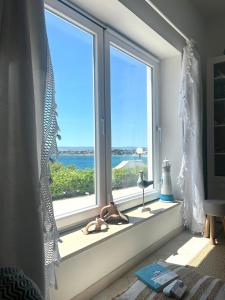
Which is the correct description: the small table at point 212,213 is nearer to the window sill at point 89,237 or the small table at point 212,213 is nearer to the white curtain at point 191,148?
the white curtain at point 191,148

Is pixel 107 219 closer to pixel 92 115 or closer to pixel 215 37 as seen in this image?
pixel 92 115

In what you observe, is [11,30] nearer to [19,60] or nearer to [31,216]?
[19,60]

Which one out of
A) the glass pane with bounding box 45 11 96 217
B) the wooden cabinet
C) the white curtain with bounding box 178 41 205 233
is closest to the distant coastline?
the glass pane with bounding box 45 11 96 217

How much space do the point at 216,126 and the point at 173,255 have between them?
1758 mm

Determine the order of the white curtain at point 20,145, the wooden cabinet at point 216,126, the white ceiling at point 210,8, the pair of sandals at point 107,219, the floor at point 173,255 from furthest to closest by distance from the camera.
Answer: the wooden cabinet at point 216,126 → the white ceiling at point 210,8 → the pair of sandals at point 107,219 → the floor at point 173,255 → the white curtain at point 20,145

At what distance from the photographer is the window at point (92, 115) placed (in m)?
2.02

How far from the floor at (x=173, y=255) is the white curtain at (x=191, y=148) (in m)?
0.21

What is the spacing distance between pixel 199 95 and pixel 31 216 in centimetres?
258

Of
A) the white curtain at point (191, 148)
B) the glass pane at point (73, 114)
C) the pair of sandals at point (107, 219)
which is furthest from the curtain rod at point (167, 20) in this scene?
the pair of sandals at point (107, 219)

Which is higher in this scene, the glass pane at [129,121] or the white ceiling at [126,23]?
the white ceiling at [126,23]

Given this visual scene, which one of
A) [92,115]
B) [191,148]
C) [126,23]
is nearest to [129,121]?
[92,115]

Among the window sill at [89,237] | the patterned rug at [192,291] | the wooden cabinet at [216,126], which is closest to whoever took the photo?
the patterned rug at [192,291]

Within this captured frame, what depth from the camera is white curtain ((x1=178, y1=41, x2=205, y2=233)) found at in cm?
302

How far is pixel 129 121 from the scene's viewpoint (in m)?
2.86
